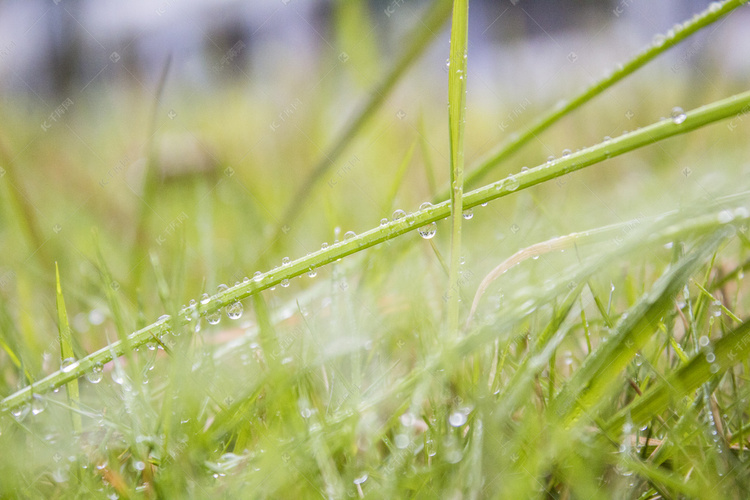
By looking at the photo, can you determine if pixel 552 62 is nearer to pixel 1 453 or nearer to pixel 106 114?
pixel 106 114

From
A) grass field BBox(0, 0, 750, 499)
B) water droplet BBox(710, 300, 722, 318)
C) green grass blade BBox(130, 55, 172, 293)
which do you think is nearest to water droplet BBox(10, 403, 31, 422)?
grass field BBox(0, 0, 750, 499)

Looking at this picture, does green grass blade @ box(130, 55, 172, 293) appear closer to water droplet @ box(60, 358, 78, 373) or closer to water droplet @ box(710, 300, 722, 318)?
water droplet @ box(60, 358, 78, 373)

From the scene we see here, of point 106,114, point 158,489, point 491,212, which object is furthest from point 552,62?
point 158,489

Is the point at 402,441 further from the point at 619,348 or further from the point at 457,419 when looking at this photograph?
the point at 619,348

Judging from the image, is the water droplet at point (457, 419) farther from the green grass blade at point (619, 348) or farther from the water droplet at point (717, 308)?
the water droplet at point (717, 308)

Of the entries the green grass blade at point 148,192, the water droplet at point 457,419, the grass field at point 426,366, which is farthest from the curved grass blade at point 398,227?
the green grass blade at point 148,192
